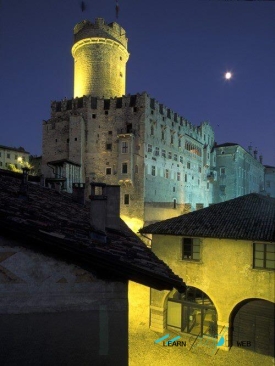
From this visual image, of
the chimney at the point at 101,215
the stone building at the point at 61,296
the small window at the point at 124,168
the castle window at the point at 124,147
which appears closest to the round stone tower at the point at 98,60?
the castle window at the point at 124,147

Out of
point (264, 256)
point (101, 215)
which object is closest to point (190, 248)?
point (264, 256)

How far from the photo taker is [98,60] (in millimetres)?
53000

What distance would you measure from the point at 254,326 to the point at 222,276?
323cm

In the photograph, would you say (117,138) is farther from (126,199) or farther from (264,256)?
(264,256)

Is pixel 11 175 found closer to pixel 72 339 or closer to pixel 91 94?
pixel 72 339

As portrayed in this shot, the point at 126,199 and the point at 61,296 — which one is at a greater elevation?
the point at 61,296

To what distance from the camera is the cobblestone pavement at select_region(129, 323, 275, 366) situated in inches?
515

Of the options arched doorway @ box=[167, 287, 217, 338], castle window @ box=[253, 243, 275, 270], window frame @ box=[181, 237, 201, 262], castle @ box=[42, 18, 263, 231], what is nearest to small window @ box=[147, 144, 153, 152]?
castle @ box=[42, 18, 263, 231]

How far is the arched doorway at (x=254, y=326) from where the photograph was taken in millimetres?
13938

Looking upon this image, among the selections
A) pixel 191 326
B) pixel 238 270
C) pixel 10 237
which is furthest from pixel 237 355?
pixel 10 237

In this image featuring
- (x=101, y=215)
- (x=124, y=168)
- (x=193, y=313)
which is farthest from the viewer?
(x=124, y=168)

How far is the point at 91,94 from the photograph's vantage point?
52.4 meters

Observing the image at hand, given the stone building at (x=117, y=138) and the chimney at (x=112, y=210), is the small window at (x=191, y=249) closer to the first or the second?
the chimney at (x=112, y=210)

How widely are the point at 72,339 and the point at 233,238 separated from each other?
11.3 meters
